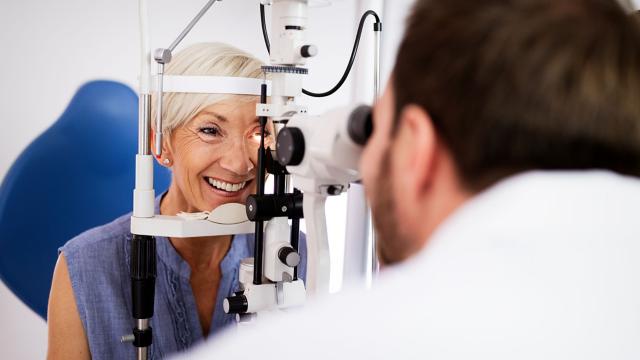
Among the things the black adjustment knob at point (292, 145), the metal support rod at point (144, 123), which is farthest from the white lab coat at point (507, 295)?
the metal support rod at point (144, 123)

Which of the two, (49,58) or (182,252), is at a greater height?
(49,58)

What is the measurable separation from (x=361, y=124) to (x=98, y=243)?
97 cm

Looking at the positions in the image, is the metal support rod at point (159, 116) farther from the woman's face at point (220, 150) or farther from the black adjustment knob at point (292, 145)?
the black adjustment knob at point (292, 145)

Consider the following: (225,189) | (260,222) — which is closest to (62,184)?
(225,189)

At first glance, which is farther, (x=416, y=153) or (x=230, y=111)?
(x=230, y=111)

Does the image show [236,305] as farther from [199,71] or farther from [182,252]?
[199,71]

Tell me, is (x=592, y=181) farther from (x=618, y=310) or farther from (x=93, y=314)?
(x=93, y=314)

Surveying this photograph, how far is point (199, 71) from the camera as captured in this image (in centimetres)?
160

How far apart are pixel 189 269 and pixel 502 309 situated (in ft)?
4.28

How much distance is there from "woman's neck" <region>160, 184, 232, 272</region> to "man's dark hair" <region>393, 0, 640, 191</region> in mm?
1224

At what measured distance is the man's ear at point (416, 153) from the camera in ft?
1.88

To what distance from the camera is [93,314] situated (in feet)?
4.92

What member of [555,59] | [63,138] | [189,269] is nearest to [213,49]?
[63,138]

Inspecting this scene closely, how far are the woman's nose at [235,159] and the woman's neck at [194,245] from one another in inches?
7.0
